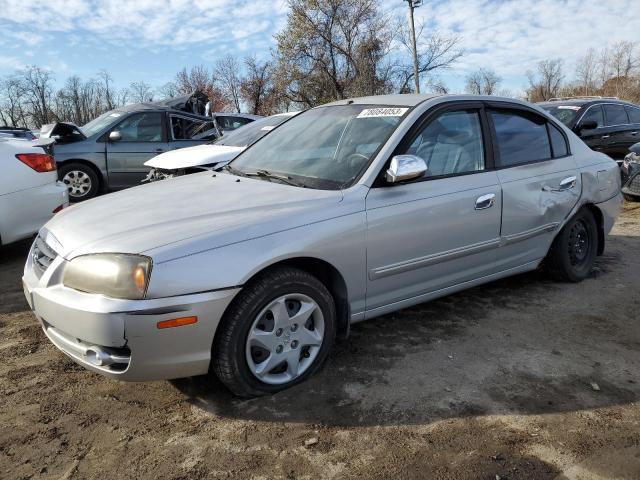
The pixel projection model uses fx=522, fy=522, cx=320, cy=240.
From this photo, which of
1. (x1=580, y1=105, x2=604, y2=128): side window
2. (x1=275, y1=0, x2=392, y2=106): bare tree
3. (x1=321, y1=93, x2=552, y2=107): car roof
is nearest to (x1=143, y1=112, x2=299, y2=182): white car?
(x1=321, y1=93, x2=552, y2=107): car roof

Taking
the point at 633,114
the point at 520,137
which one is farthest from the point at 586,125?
the point at 520,137

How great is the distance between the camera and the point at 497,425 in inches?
97.8

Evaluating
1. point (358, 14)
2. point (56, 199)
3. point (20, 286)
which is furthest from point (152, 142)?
point (358, 14)

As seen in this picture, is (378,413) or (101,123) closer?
(378,413)

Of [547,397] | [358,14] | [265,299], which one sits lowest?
[547,397]

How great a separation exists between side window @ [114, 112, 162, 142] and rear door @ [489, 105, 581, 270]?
645cm

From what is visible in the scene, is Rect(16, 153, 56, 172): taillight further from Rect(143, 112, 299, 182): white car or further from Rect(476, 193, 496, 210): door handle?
Rect(476, 193, 496, 210): door handle

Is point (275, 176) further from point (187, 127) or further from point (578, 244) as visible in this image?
point (187, 127)

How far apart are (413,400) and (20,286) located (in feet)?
11.8

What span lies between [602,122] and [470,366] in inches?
306

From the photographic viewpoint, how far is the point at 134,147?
8617 millimetres

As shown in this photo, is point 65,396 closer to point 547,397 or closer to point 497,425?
point 497,425

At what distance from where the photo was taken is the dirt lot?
7.27ft

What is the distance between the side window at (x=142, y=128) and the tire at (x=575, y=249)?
671 centimetres
